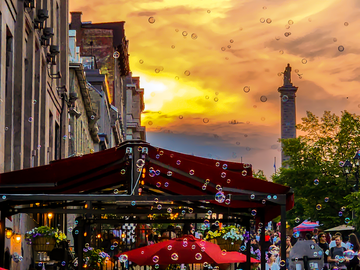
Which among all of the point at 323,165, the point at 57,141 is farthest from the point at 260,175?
the point at 57,141

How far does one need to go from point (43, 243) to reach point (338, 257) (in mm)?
6711

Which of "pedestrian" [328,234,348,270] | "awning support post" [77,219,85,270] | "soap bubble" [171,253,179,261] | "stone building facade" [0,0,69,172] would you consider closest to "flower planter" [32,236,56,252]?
"stone building facade" [0,0,69,172]

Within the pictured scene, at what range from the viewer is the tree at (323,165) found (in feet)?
140

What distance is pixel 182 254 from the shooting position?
1148 centimetres

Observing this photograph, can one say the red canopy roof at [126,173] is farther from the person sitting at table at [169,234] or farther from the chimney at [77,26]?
the chimney at [77,26]

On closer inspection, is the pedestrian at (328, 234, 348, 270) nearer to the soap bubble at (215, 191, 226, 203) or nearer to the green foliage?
the soap bubble at (215, 191, 226, 203)

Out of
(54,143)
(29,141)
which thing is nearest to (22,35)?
(29,141)

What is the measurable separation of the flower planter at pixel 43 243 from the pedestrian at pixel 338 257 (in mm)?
6507

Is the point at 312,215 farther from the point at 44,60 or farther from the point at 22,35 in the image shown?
the point at 22,35

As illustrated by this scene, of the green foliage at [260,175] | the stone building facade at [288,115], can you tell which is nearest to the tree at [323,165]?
the green foliage at [260,175]

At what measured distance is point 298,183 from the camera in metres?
46.1

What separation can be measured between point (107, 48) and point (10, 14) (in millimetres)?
45904

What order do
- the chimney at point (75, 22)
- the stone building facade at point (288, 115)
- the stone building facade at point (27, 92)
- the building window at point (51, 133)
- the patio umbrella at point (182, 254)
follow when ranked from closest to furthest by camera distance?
the patio umbrella at point (182, 254), the stone building facade at point (27, 92), the building window at point (51, 133), the chimney at point (75, 22), the stone building facade at point (288, 115)

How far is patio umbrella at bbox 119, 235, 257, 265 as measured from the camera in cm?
1135
